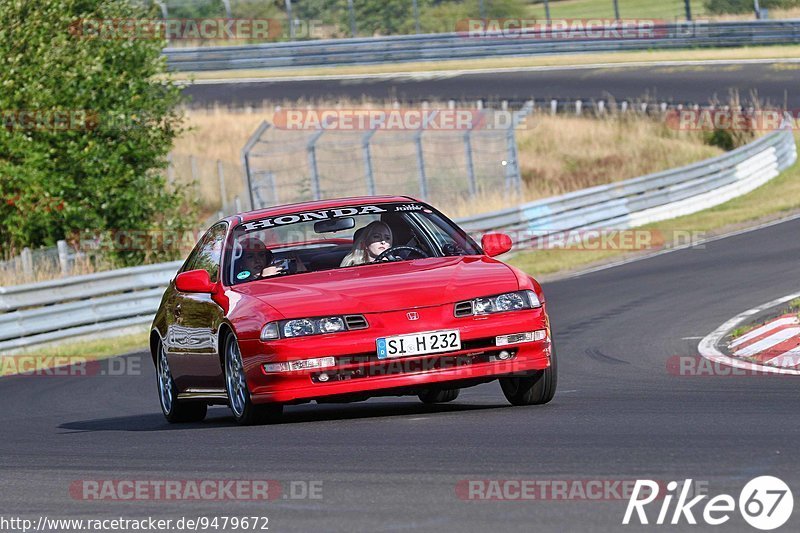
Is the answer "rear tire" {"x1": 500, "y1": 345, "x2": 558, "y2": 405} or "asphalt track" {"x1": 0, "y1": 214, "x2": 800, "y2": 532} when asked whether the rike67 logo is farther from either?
"rear tire" {"x1": 500, "y1": 345, "x2": 558, "y2": 405}

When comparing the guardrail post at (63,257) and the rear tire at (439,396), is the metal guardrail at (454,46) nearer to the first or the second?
the guardrail post at (63,257)

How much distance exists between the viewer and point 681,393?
9484 mm

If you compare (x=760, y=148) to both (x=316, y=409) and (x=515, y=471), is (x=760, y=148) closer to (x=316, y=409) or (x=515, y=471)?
(x=316, y=409)

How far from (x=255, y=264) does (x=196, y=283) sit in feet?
1.35

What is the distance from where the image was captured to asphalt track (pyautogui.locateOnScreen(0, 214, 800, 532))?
581 centimetres

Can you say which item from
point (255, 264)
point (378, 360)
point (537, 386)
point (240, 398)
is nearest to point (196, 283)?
point (255, 264)

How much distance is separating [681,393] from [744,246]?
12575 mm

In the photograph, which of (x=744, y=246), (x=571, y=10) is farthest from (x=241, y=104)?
(x=744, y=246)

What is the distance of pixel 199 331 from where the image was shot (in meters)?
9.83

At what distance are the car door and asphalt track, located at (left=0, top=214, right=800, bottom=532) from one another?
0.34 m

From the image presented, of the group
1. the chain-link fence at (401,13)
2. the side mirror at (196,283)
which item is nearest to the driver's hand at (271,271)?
the side mirror at (196,283)

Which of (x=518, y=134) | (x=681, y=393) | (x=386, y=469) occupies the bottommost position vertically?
(x=518, y=134)

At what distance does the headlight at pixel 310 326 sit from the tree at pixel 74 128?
1506 cm

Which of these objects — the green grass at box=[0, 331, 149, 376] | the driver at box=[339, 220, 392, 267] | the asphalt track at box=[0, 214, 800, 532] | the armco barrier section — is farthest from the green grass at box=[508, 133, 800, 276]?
the driver at box=[339, 220, 392, 267]
